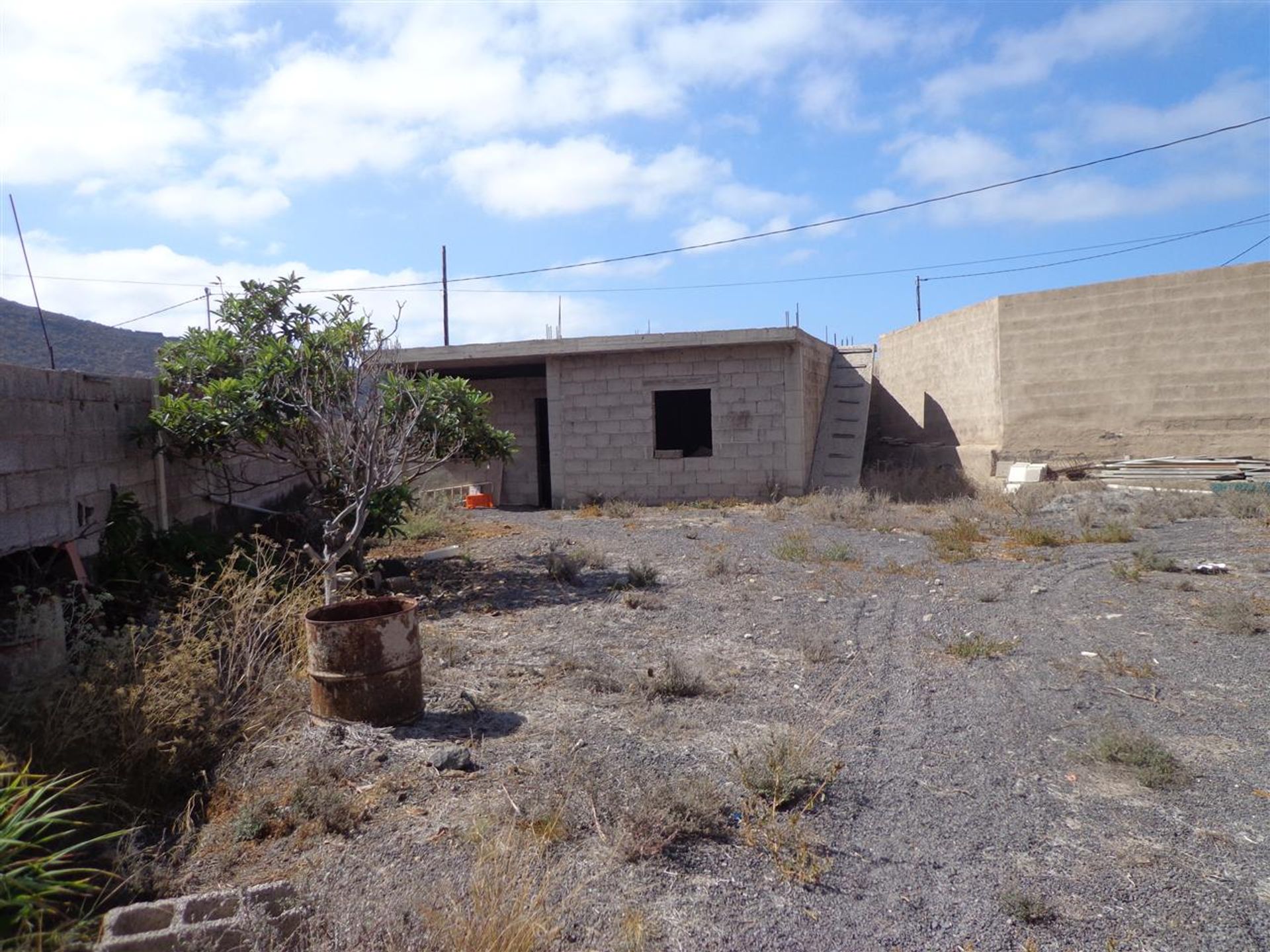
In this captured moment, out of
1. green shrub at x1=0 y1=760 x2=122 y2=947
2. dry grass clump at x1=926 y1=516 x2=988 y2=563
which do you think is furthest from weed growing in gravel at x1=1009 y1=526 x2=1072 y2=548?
green shrub at x1=0 y1=760 x2=122 y2=947

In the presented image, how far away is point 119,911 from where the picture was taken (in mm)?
2748

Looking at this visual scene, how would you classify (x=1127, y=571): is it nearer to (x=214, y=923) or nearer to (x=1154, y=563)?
(x=1154, y=563)

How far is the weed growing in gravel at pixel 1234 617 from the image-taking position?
6207 mm

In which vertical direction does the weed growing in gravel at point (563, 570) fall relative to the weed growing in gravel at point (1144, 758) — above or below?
Answer: above

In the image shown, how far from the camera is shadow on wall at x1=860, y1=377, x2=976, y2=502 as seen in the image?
15.3 metres

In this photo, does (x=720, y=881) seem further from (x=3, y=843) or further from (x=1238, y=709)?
(x=1238, y=709)

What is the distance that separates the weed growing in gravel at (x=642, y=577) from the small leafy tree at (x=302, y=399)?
1981mm

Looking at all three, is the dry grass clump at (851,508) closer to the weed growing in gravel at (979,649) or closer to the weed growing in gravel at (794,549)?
the weed growing in gravel at (794,549)

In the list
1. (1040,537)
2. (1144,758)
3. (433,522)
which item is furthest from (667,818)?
(433,522)

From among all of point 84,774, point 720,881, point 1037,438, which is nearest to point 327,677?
point 84,774

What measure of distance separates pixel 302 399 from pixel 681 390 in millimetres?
9650

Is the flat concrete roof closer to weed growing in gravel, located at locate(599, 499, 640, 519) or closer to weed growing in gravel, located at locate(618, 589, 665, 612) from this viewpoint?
weed growing in gravel, located at locate(599, 499, 640, 519)

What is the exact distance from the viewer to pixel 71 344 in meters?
20.3

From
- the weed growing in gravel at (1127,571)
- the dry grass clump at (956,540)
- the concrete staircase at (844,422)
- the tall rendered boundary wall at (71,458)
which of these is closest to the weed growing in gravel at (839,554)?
the dry grass clump at (956,540)
